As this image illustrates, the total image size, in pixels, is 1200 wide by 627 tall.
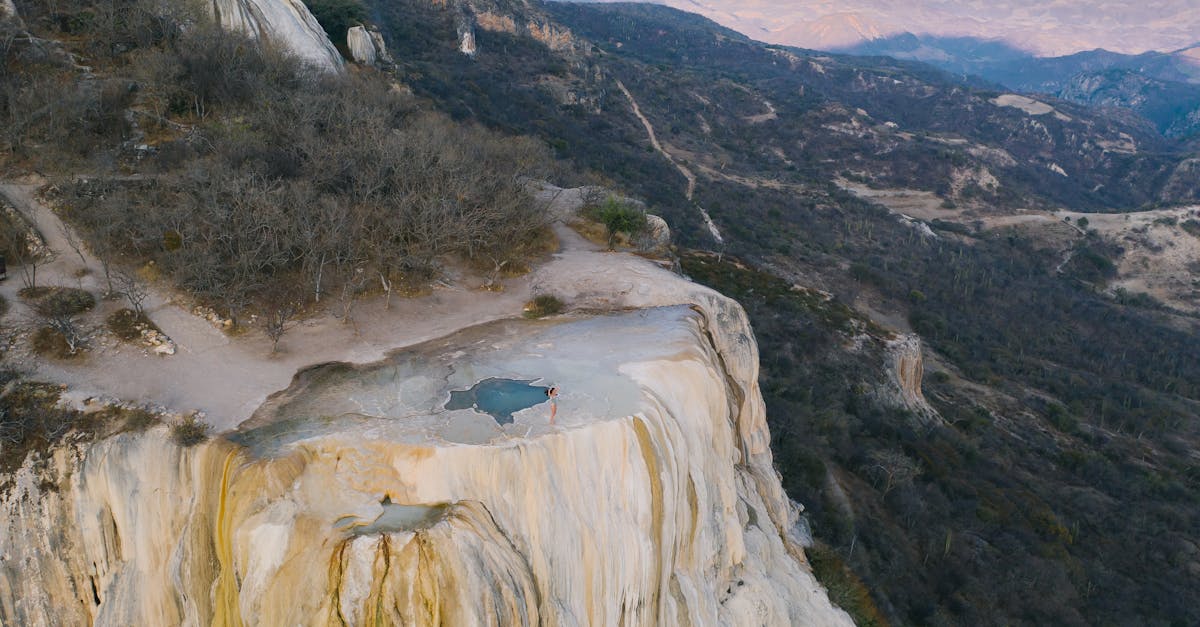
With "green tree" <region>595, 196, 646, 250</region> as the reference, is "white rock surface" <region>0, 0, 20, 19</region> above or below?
above

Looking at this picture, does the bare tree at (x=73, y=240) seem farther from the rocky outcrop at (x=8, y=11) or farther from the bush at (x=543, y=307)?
the rocky outcrop at (x=8, y=11)

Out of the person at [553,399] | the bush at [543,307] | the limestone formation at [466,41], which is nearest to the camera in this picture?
the person at [553,399]

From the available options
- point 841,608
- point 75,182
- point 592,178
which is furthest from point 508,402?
point 592,178

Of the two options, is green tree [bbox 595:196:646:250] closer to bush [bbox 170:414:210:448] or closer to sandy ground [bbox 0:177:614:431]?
sandy ground [bbox 0:177:614:431]

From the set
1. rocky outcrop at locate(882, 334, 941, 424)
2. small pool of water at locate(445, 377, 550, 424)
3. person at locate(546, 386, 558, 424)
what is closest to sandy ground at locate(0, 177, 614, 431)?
small pool of water at locate(445, 377, 550, 424)

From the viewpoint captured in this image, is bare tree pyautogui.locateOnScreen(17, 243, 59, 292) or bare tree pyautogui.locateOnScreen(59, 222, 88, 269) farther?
bare tree pyautogui.locateOnScreen(59, 222, 88, 269)

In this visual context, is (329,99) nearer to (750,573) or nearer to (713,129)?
(750,573)

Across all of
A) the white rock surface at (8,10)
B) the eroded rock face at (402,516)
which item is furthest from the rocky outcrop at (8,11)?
the eroded rock face at (402,516)
